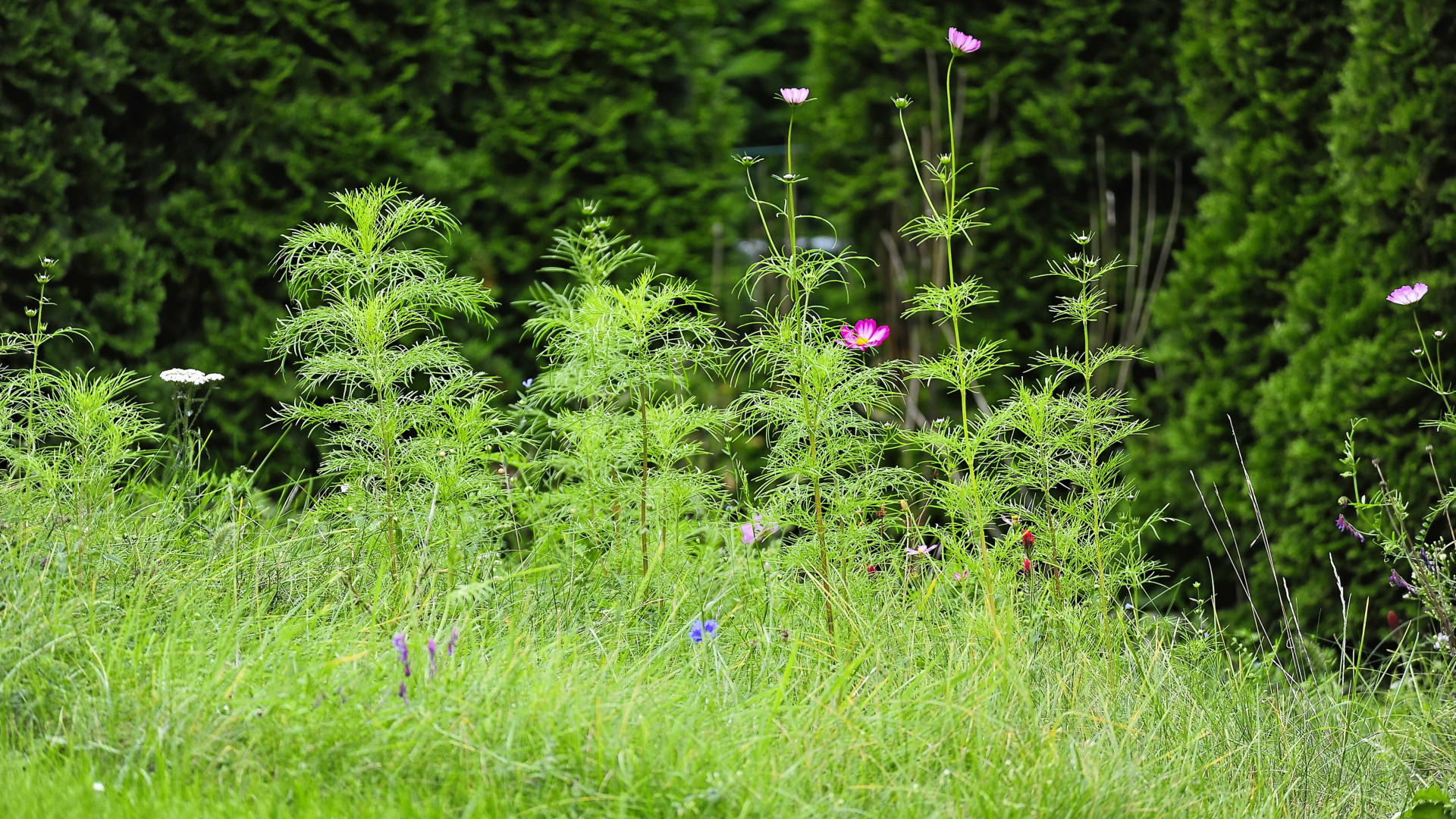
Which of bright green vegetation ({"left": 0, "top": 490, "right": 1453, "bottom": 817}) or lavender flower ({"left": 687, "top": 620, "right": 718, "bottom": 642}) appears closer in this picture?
bright green vegetation ({"left": 0, "top": 490, "right": 1453, "bottom": 817})

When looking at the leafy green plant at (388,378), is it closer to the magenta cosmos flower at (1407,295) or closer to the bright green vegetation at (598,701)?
the bright green vegetation at (598,701)

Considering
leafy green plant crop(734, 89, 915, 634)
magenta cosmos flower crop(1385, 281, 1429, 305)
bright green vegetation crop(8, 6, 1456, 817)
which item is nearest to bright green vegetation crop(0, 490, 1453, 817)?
bright green vegetation crop(8, 6, 1456, 817)

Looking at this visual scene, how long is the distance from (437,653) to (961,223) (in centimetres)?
157

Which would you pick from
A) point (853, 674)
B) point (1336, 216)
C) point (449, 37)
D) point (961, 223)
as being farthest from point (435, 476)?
point (1336, 216)

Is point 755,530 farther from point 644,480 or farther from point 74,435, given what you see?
point 74,435

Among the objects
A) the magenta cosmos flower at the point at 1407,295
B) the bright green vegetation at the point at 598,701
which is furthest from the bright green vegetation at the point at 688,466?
the magenta cosmos flower at the point at 1407,295

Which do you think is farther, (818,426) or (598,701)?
(818,426)

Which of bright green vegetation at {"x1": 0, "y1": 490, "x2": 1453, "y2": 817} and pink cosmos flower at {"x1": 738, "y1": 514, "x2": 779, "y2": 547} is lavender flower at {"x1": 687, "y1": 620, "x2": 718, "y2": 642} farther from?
pink cosmos flower at {"x1": 738, "y1": 514, "x2": 779, "y2": 547}

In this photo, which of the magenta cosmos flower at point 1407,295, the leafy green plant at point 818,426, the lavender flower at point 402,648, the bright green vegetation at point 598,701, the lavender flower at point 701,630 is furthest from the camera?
the magenta cosmos flower at point 1407,295

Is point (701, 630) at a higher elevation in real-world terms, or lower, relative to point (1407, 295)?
lower

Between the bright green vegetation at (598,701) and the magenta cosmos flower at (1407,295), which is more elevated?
the magenta cosmos flower at (1407,295)

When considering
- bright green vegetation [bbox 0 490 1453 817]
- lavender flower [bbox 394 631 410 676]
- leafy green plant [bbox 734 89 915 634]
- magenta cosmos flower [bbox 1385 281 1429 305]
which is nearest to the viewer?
bright green vegetation [bbox 0 490 1453 817]

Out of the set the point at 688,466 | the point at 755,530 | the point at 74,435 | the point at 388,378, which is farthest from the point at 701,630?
the point at 74,435

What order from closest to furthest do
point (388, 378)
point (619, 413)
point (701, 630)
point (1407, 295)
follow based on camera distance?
point (701, 630), point (388, 378), point (1407, 295), point (619, 413)
